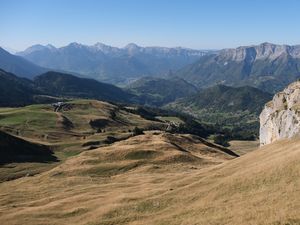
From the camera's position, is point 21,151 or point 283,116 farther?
point 21,151

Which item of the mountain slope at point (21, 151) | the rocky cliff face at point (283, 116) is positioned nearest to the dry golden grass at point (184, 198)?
the rocky cliff face at point (283, 116)

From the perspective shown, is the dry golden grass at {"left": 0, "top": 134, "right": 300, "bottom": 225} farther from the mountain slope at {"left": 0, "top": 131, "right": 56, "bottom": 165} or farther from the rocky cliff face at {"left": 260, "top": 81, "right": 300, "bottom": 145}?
the mountain slope at {"left": 0, "top": 131, "right": 56, "bottom": 165}

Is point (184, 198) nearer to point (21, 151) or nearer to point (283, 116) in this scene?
point (283, 116)

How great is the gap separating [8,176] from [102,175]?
28.6 meters

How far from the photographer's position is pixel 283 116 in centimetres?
10194

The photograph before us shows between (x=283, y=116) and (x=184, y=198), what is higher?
(x=283, y=116)

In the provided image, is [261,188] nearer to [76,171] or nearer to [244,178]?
[244,178]

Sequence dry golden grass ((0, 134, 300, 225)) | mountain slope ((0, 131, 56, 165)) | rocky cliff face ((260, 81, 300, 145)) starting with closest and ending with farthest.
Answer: dry golden grass ((0, 134, 300, 225)) < rocky cliff face ((260, 81, 300, 145)) < mountain slope ((0, 131, 56, 165))

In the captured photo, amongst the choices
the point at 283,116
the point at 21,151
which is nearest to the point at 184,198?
the point at 283,116

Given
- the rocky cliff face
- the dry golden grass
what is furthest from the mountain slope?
the rocky cliff face

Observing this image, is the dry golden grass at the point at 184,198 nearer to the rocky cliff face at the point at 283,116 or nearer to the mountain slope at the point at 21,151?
the rocky cliff face at the point at 283,116

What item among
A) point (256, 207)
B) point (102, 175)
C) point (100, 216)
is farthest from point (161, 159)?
point (256, 207)

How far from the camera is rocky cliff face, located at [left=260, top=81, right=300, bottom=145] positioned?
293 feet

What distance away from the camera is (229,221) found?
38531 mm
